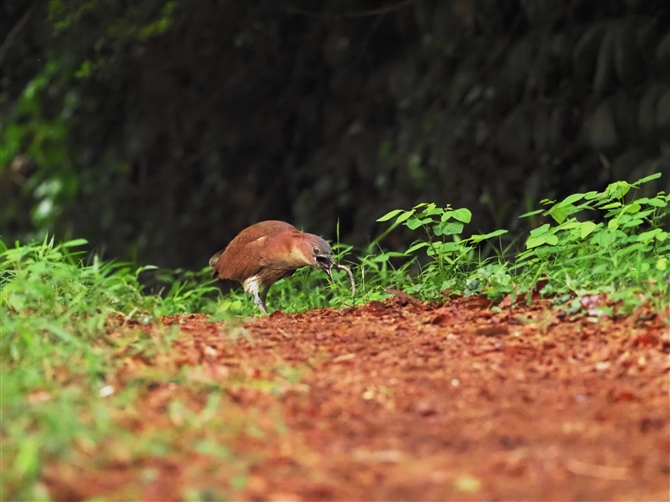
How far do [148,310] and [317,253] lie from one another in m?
1.46

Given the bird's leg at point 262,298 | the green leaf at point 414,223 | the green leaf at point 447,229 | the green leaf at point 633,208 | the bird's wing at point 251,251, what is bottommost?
the bird's leg at point 262,298

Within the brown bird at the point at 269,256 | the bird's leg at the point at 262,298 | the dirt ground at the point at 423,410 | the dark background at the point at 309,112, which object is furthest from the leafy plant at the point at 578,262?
the bird's leg at the point at 262,298

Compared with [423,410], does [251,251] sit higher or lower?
lower

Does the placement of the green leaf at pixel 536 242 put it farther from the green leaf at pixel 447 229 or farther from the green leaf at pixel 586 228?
the green leaf at pixel 447 229

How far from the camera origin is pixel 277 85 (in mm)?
9820

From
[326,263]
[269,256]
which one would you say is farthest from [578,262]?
[269,256]

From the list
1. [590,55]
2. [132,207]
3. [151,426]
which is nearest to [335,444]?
[151,426]

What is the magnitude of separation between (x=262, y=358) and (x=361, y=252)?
4348 mm

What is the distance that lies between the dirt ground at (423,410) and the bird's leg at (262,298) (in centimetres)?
130

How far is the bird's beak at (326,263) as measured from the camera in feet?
21.1

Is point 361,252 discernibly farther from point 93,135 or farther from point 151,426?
point 151,426

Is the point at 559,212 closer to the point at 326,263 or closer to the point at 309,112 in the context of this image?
the point at 326,263

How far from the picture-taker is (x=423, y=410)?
146 inches

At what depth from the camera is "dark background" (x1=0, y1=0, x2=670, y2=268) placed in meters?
7.17
